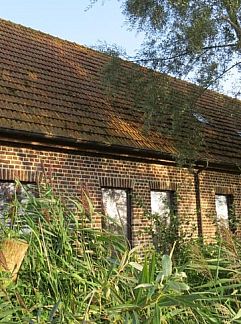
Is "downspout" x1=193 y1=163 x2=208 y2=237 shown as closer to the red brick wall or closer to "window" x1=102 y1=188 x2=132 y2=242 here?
the red brick wall

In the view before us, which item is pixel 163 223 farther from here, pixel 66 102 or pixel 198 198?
pixel 198 198

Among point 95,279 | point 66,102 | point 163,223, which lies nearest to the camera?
point 95,279

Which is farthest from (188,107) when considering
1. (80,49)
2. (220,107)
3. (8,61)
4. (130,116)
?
(220,107)

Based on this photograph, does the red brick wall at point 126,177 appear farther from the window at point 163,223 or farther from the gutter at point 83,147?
the window at point 163,223

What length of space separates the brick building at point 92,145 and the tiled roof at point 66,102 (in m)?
0.03

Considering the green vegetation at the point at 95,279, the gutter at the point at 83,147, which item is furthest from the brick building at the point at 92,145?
the green vegetation at the point at 95,279

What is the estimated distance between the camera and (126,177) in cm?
1213

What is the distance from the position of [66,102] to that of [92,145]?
154 centimetres

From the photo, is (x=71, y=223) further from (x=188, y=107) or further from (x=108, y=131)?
(x=188, y=107)

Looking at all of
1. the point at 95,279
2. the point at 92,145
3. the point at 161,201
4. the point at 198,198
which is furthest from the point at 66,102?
the point at 95,279

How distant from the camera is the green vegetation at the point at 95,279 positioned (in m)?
3.13

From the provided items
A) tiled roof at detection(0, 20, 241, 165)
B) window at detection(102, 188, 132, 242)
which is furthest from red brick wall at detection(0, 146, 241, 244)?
tiled roof at detection(0, 20, 241, 165)

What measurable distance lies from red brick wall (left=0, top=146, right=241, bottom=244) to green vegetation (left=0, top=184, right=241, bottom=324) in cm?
436

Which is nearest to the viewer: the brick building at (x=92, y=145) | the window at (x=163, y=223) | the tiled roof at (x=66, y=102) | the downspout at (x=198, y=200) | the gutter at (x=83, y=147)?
the window at (x=163, y=223)
